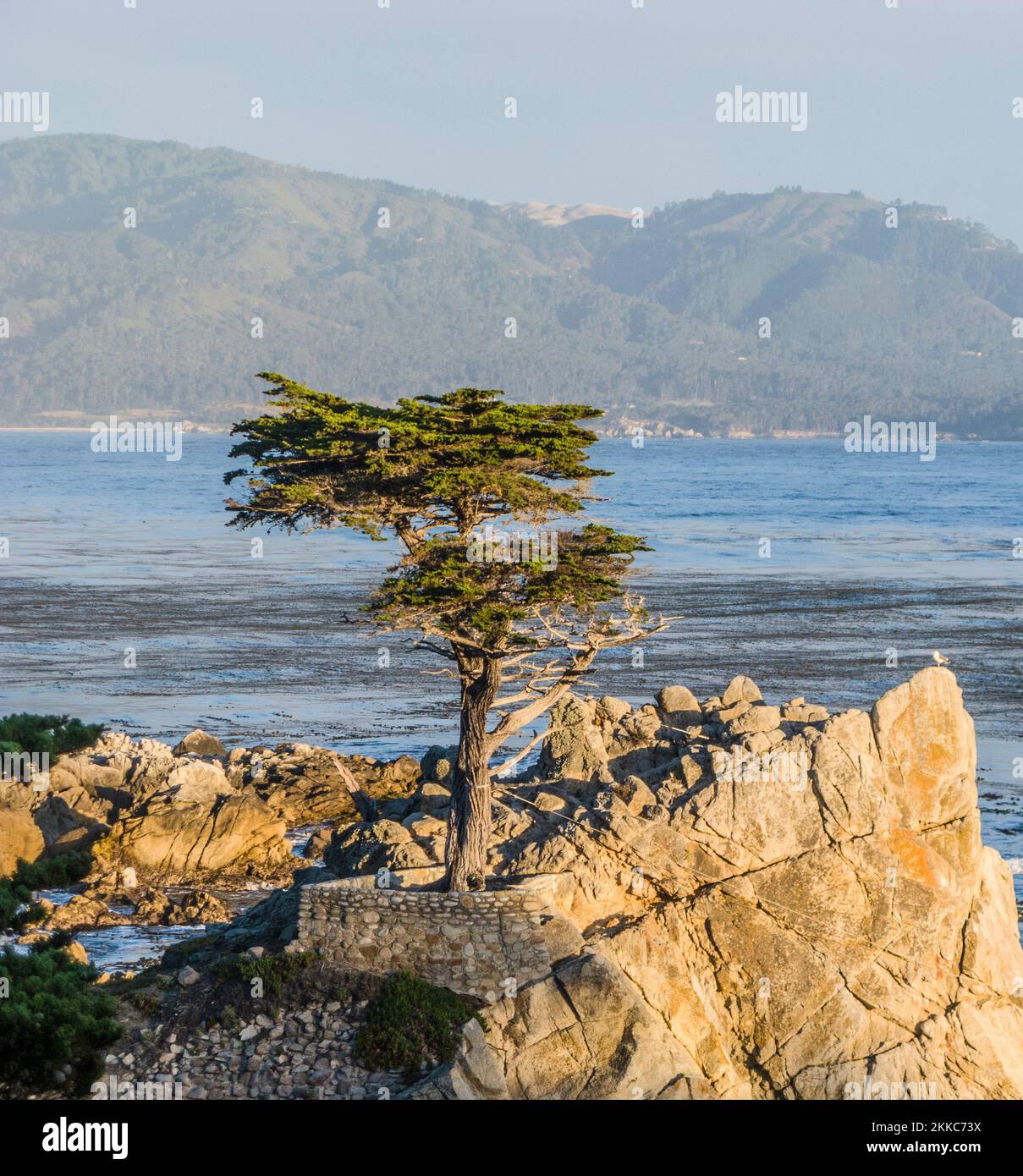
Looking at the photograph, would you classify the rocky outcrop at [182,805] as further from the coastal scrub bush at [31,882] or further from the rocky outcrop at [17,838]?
the coastal scrub bush at [31,882]

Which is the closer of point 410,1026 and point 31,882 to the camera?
point 31,882

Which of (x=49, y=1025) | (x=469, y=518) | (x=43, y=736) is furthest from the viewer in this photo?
(x=43, y=736)

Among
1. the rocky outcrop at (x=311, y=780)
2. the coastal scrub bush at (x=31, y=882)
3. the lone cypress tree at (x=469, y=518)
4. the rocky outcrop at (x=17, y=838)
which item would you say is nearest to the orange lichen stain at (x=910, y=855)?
the lone cypress tree at (x=469, y=518)

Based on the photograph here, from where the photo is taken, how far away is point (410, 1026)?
1866 centimetres

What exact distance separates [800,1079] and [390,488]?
8950mm

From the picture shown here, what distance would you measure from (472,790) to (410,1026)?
127 inches

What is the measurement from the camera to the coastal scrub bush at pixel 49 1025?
53.5 ft

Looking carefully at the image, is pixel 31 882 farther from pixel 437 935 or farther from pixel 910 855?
pixel 910 855
